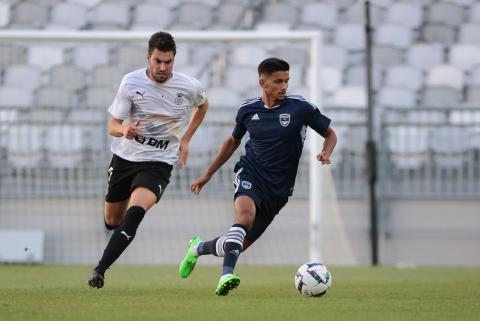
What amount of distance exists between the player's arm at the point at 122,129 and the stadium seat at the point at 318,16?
11221 millimetres

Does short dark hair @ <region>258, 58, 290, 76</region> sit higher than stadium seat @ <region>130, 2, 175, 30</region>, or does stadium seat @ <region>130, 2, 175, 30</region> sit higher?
stadium seat @ <region>130, 2, 175, 30</region>

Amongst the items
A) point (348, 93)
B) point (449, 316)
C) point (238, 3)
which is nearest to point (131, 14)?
point (238, 3)

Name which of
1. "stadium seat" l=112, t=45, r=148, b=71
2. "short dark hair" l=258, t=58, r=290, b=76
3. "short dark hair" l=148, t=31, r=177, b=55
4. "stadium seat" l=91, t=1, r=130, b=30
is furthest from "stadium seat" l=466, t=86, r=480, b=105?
"short dark hair" l=148, t=31, r=177, b=55

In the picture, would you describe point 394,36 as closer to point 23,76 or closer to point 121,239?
point 23,76

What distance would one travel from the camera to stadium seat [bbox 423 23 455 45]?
20.6 m

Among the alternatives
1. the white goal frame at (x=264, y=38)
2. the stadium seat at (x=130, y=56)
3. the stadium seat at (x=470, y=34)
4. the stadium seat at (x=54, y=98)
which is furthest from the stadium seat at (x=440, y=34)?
the stadium seat at (x=54, y=98)

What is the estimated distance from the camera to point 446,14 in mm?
20656

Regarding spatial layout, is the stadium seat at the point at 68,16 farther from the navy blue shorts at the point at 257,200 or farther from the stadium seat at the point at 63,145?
the navy blue shorts at the point at 257,200

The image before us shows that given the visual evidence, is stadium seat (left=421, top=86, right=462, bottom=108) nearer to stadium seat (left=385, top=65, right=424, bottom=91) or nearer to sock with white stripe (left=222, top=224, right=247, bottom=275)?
stadium seat (left=385, top=65, right=424, bottom=91)

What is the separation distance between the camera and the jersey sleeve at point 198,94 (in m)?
9.71

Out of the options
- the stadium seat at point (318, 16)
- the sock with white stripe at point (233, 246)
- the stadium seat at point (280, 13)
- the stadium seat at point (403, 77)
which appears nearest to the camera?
the sock with white stripe at point (233, 246)

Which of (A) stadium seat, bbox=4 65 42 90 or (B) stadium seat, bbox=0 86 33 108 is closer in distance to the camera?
(A) stadium seat, bbox=4 65 42 90

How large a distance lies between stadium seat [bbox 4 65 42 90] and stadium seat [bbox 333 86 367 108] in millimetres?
5116

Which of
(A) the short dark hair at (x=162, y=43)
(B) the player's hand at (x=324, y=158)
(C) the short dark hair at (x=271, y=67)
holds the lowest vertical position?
(B) the player's hand at (x=324, y=158)
